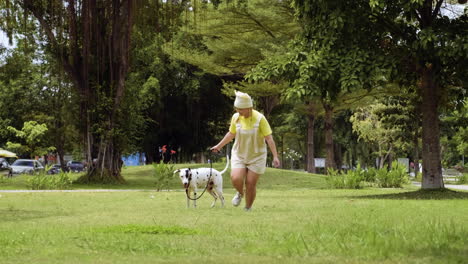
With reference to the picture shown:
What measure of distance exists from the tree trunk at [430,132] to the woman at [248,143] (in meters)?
9.67

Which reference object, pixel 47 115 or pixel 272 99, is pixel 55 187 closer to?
pixel 272 99

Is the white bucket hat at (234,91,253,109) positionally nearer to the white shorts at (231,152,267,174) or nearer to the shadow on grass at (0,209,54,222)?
the white shorts at (231,152,267,174)

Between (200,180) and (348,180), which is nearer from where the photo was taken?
(200,180)

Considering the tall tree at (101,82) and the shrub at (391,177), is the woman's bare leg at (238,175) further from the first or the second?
the shrub at (391,177)

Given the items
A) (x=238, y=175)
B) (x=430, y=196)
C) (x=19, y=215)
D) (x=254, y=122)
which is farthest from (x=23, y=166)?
(x=254, y=122)

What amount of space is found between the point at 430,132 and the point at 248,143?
1007 centimetres

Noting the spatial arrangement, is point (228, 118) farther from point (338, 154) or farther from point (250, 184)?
point (250, 184)

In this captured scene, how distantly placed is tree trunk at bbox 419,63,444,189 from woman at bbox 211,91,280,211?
9.67 metres

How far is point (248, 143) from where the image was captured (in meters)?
13.2

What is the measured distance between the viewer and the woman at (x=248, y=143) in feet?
43.1

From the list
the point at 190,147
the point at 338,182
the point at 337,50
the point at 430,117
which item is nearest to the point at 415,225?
the point at 337,50

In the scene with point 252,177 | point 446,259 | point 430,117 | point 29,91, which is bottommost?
point 446,259

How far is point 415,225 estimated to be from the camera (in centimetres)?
1012

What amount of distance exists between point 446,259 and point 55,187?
23.7 m
